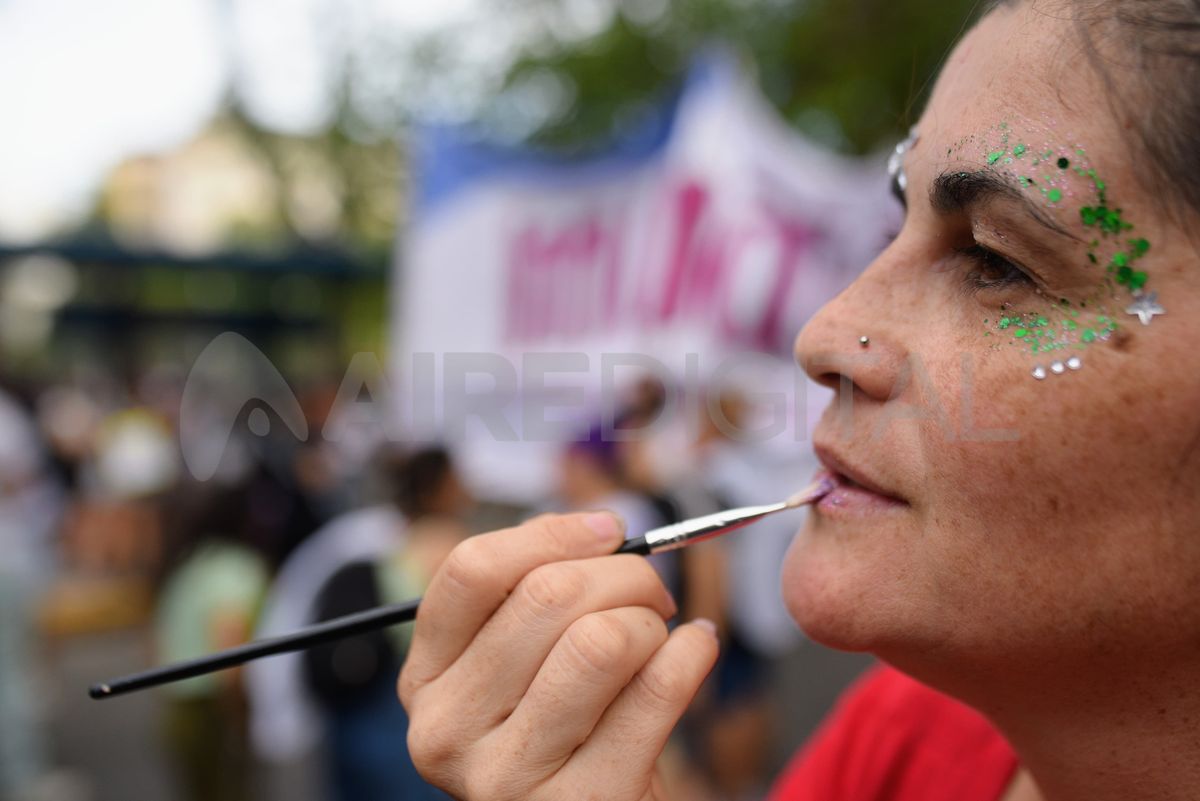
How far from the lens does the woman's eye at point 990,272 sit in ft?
2.90

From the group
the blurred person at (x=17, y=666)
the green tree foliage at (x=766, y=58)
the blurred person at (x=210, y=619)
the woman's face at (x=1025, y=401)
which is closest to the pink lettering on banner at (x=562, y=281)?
the blurred person at (x=210, y=619)

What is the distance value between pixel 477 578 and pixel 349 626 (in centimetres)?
17

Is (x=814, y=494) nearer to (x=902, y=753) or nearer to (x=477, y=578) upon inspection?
(x=477, y=578)

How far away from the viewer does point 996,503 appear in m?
0.86

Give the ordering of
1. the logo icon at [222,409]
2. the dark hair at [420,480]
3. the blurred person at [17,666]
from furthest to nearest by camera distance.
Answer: the blurred person at [17,666]
the logo icon at [222,409]
the dark hair at [420,480]

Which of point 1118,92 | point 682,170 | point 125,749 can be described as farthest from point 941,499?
point 125,749

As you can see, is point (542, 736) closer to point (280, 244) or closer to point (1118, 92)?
point (1118, 92)

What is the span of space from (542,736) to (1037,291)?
651 millimetres

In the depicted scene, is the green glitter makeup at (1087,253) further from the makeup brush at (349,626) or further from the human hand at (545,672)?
the human hand at (545,672)

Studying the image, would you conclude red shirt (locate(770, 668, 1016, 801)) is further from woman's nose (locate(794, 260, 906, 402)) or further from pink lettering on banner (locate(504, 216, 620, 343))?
pink lettering on banner (locate(504, 216, 620, 343))

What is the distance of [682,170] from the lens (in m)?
4.68

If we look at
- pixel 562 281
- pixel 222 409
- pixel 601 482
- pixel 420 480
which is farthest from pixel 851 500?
pixel 222 409

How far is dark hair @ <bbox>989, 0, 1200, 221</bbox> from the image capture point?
0.78 meters

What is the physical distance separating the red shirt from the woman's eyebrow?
2.58 feet
